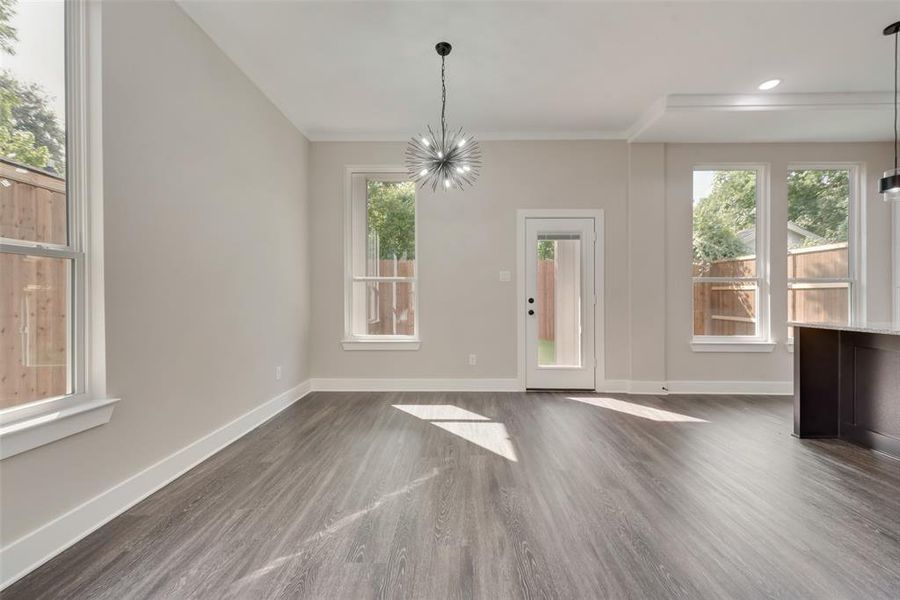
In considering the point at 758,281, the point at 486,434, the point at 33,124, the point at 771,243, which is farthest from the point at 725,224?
the point at 33,124

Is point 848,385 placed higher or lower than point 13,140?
lower

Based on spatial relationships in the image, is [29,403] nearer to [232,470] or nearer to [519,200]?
[232,470]

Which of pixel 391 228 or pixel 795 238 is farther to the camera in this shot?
pixel 391 228

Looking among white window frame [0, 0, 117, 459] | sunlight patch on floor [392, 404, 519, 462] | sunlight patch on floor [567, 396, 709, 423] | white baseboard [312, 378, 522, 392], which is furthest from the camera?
white baseboard [312, 378, 522, 392]

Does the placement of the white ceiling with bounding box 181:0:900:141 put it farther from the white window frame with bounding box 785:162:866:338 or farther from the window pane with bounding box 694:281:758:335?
the window pane with bounding box 694:281:758:335

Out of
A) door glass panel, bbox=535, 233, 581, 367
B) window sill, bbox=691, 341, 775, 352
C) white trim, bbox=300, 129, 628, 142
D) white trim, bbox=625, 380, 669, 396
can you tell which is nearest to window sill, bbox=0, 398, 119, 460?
white trim, bbox=300, 129, 628, 142

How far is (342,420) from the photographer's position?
332cm

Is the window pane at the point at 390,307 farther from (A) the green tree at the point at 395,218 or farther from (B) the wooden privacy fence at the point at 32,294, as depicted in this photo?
(B) the wooden privacy fence at the point at 32,294

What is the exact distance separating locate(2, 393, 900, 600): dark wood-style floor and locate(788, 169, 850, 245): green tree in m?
2.72

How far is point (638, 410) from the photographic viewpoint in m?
3.62

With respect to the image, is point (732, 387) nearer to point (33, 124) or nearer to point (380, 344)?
point (380, 344)

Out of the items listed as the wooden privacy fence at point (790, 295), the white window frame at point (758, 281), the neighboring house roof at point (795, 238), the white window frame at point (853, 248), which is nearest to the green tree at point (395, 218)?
the white window frame at point (758, 281)

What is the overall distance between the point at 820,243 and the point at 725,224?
108 centimetres

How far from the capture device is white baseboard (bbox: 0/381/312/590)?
1432mm
